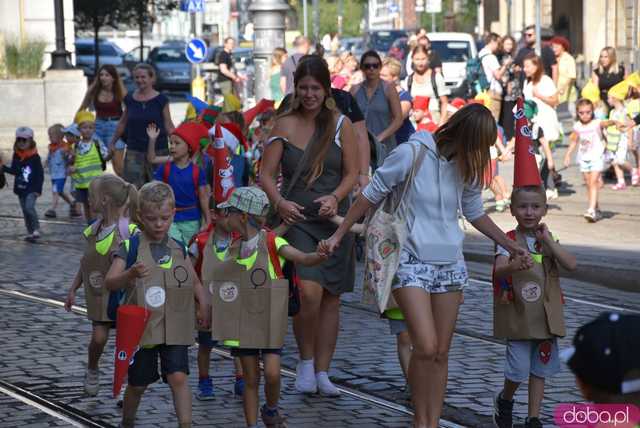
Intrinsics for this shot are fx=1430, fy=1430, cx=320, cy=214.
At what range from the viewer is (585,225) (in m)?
14.2

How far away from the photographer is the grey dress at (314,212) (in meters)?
7.34

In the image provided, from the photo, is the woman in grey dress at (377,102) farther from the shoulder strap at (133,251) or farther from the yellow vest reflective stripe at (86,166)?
the shoulder strap at (133,251)

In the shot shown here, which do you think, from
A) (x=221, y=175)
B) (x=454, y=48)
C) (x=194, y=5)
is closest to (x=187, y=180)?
(x=221, y=175)

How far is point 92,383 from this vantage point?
755 centimetres

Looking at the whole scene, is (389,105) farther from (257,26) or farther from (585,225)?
(257,26)

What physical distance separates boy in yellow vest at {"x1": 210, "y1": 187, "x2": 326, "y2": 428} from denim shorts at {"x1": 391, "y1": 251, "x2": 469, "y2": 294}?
37cm

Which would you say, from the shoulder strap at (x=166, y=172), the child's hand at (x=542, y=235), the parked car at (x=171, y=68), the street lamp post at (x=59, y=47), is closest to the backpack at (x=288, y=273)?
the child's hand at (x=542, y=235)

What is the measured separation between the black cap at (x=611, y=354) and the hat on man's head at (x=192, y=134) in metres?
6.65

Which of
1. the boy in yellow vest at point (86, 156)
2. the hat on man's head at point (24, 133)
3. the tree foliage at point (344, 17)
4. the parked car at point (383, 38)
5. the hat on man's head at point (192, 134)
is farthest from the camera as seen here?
the tree foliage at point (344, 17)

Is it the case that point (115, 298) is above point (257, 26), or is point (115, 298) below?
below

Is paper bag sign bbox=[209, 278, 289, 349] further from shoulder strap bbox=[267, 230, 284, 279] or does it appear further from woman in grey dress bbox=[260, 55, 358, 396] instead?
woman in grey dress bbox=[260, 55, 358, 396]

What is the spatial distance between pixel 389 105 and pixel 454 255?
5.18m

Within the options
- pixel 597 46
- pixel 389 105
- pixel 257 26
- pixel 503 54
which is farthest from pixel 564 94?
pixel 597 46

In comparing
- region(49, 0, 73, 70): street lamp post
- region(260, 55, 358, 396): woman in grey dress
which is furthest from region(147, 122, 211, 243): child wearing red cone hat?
region(49, 0, 73, 70): street lamp post
